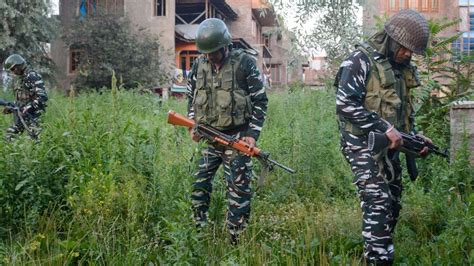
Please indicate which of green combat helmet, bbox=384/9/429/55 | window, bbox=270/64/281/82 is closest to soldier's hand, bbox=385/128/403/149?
green combat helmet, bbox=384/9/429/55

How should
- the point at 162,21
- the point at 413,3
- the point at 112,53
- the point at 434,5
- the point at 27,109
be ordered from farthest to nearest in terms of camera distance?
1. the point at 162,21
2. the point at 434,5
3. the point at 413,3
4. the point at 112,53
5. the point at 27,109

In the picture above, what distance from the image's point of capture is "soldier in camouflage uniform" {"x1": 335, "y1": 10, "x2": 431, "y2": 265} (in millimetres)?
3428

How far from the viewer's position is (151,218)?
13.3ft

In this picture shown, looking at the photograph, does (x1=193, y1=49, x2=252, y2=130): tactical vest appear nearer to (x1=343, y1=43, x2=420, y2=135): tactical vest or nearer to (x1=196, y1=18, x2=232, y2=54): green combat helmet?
(x1=196, y1=18, x2=232, y2=54): green combat helmet

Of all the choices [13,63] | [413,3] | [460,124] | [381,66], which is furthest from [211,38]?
[413,3]

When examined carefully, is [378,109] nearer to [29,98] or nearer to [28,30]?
[29,98]

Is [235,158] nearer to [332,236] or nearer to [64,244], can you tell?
[332,236]

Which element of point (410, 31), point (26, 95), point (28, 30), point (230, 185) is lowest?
point (230, 185)

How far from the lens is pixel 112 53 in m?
22.0

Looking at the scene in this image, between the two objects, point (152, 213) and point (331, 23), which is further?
point (331, 23)

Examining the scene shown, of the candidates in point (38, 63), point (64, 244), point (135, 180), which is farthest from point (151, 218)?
point (38, 63)

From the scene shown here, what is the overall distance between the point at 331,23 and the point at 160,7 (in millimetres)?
18359

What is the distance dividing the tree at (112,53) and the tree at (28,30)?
1.54m

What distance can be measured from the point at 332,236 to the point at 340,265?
25.7 inches
